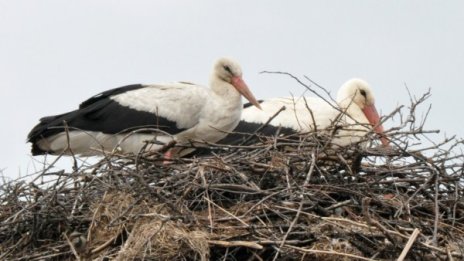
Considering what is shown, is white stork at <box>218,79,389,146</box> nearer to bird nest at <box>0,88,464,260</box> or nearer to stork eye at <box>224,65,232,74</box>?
stork eye at <box>224,65,232,74</box>

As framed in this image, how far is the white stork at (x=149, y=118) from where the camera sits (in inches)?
372

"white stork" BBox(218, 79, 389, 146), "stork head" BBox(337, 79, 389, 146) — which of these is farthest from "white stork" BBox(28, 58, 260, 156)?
"stork head" BBox(337, 79, 389, 146)

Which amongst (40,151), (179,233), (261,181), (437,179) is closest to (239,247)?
(179,233)

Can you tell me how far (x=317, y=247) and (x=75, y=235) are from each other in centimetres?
137

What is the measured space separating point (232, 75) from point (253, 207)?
3.19 metres

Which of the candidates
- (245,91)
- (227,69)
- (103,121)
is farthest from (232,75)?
(103,121)

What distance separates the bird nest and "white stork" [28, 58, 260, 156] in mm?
1730

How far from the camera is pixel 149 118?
9.67m

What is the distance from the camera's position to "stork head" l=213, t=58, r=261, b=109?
9.77 meters

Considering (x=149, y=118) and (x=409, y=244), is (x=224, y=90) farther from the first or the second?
(x=409, y=244)

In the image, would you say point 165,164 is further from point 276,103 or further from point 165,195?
point 276,103

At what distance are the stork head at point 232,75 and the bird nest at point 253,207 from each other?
200cm

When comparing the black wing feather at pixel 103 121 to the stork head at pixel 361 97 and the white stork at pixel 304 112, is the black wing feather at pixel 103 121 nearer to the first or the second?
the white stork at pixel 304 112

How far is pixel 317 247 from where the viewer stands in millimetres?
6488
